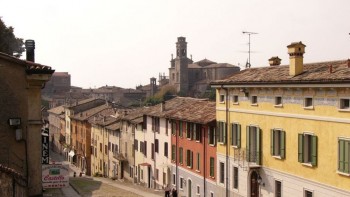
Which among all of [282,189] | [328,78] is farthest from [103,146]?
[328,78]

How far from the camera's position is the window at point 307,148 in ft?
86.8

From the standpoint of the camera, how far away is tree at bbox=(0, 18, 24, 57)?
46.5 meters

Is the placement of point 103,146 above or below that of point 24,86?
below

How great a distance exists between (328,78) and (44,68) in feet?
47.9

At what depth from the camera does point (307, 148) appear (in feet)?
89.9

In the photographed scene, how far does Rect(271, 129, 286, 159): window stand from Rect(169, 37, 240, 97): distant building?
141 m

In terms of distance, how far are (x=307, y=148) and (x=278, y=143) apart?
3.23 m

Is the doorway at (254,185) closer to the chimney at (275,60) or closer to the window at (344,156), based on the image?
the chimney at (275,60)

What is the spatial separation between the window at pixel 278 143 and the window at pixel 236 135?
4569 millimetres

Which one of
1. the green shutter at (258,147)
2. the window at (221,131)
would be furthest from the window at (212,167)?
the green shutter at (258,147)

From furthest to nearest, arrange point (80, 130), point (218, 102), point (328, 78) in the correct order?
point (80, 130) → point (218, 102) → point (328, 78)

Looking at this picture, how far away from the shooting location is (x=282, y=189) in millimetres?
29859

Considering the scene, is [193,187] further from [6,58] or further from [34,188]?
[6,58]

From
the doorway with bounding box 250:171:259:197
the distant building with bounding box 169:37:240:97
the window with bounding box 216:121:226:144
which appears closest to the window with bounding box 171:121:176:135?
the window with bounding box 216:121:226:144
